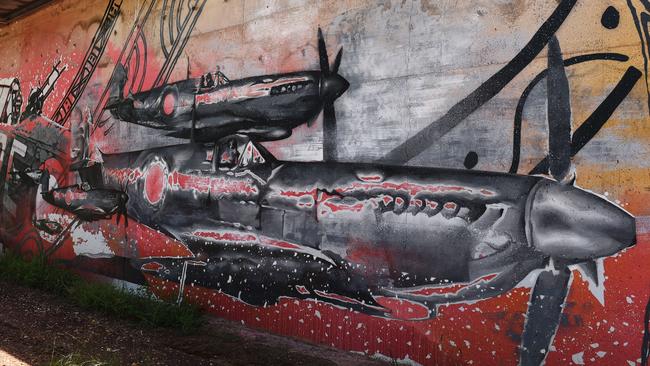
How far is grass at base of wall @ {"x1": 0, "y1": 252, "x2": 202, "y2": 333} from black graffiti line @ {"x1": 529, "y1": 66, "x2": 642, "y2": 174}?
3.61 meters

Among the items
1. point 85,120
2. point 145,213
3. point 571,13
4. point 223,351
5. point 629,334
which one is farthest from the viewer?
point 85,120

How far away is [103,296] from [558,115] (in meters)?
4.65

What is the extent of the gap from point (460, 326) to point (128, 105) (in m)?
4.49

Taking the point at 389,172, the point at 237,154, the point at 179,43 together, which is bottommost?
the point at 389,172

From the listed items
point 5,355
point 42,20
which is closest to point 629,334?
point 5,355

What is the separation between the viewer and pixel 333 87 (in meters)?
4.34

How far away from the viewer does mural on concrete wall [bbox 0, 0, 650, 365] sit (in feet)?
10.3

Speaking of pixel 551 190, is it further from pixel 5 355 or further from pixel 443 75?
pixel 5 355

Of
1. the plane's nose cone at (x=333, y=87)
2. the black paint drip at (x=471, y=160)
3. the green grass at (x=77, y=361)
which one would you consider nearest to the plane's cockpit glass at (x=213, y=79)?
the plane's nose cone at (x=333, y=87)

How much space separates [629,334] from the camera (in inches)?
119

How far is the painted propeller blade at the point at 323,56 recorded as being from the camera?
4.38 m

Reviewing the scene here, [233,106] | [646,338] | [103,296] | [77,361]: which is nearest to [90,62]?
[233,106]

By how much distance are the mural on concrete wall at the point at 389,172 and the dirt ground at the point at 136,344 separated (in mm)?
200

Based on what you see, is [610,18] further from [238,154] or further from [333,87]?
[238,154]
